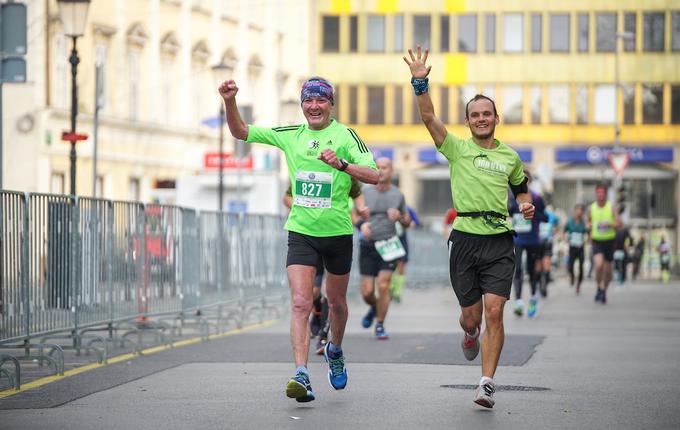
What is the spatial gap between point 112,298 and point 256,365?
2.53 metres

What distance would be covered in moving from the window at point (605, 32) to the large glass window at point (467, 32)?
525 centimetres

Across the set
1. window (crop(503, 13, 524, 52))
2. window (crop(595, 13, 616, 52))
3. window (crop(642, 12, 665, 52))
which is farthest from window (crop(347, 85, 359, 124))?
window (crop(642, 12, 665, 52))

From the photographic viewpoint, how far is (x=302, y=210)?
393 inches

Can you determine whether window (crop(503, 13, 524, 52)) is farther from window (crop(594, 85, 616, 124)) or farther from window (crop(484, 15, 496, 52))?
window (crop(594, 85, 616, 124))

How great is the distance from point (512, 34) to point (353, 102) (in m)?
7.58

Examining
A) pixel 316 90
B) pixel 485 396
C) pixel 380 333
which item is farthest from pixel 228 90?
pixel 380 333

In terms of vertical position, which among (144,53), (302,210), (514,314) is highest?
(144,53)

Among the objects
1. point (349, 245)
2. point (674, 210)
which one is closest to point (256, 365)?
point (349, 245)

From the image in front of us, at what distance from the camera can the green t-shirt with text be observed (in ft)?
32.6

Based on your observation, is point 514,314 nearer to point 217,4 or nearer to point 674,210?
point 217,4

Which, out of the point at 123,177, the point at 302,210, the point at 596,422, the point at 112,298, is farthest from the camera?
the point at 123,177

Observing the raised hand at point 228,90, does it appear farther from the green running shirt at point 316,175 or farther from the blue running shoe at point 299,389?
the blue running shoe at point 299,389

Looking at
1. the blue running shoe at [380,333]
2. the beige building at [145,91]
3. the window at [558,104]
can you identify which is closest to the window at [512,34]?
Answer: the window at [558,104]

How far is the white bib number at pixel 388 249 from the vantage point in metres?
16.2
